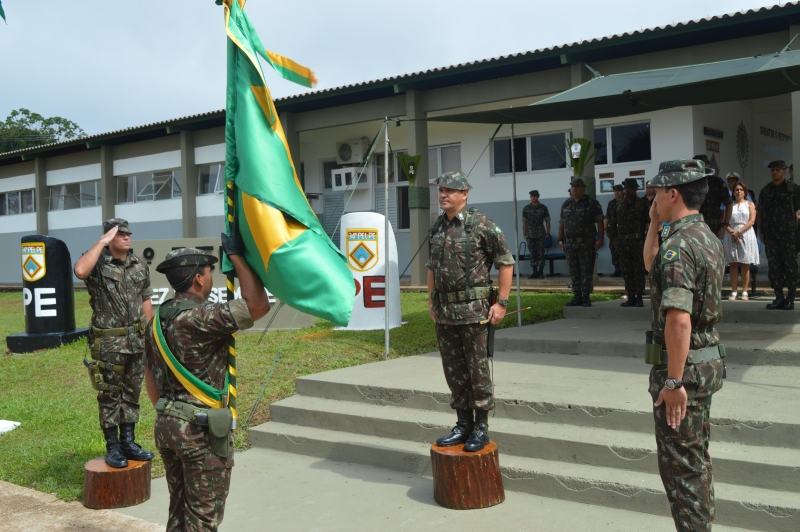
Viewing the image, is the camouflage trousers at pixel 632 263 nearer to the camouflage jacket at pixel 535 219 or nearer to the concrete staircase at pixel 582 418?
the concrete staircase at pixel 582 418

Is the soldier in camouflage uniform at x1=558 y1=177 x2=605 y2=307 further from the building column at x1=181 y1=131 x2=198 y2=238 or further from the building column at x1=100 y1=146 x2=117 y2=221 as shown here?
the building column at x1=100 y1=146 x2=117 y2=221

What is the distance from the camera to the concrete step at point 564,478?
4414 mm

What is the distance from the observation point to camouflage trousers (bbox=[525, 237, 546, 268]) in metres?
15.6

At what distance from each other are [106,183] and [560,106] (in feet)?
61.7

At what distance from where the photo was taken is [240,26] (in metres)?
3.69

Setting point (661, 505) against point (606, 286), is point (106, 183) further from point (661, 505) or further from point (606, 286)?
point (661, 505)

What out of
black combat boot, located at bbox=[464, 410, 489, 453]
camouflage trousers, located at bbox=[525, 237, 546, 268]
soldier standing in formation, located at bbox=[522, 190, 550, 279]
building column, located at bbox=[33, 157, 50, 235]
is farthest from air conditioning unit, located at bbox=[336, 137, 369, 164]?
black combat boot, located at bbox=[464, 410, 489, 453]

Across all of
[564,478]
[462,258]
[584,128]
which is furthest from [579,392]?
[584,128]

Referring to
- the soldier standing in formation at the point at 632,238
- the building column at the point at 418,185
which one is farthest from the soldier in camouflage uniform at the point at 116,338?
the building column at the point at 418,185

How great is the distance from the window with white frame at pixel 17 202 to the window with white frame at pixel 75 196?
4.19ft

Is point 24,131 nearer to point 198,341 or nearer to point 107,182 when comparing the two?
point 107,182

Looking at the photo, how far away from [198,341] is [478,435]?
2417mm

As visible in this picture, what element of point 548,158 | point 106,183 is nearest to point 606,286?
point 548,158

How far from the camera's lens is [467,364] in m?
5.30
